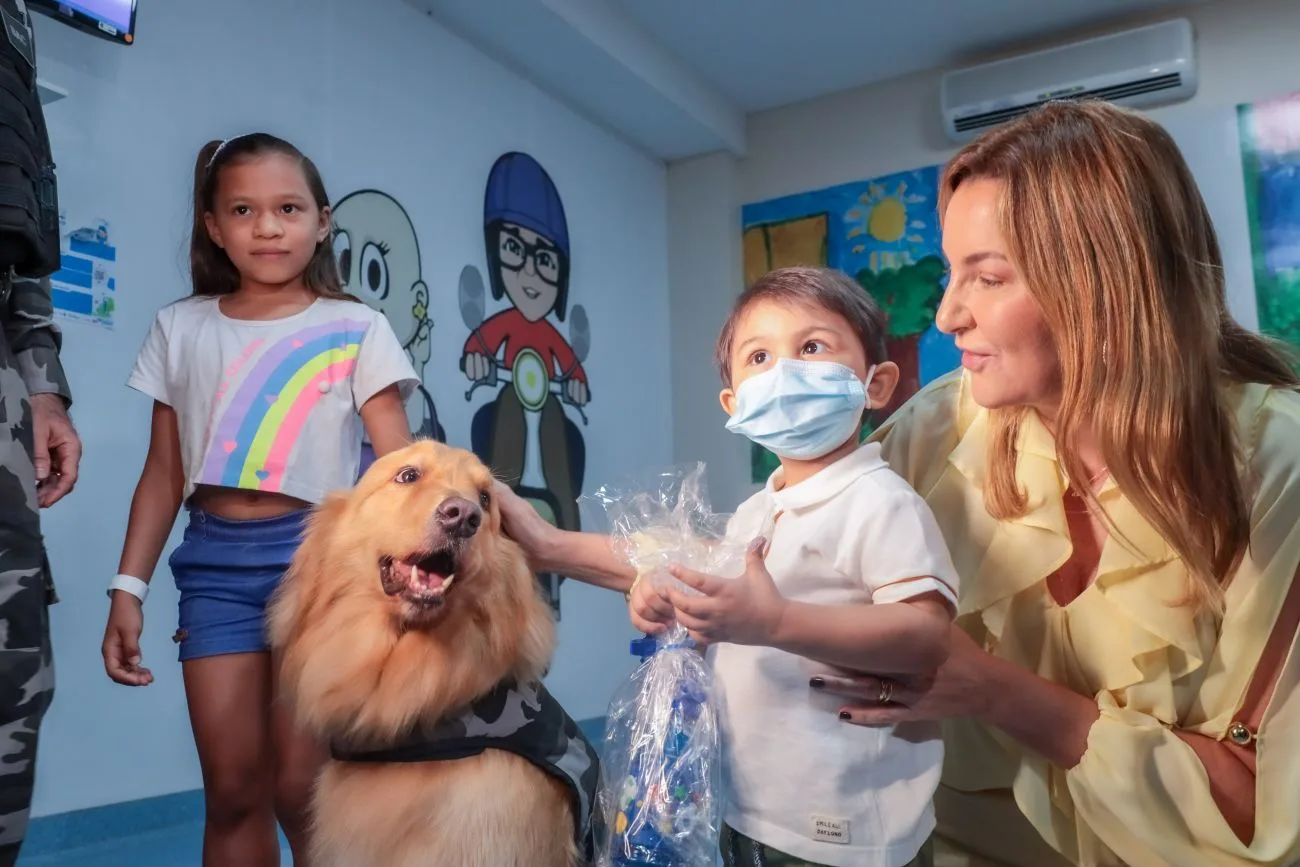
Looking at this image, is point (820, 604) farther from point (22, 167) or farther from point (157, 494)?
point (157, 494)

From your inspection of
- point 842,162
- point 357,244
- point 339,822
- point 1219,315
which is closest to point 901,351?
point 842,162

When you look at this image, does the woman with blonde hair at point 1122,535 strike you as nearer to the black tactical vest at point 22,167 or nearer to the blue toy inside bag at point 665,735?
the blue toy inside bag at point 665,735

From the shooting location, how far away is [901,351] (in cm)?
466

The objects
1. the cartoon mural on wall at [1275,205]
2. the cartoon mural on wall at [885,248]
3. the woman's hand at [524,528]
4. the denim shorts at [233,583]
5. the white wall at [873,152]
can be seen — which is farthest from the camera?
the cartoon mural on wall at [885,248]

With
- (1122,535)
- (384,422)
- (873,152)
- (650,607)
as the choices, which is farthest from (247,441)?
(873,152)

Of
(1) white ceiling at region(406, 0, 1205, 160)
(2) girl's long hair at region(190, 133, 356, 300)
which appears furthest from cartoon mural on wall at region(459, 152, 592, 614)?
(2) girl's long hair at region(190, 133, 356, 300)

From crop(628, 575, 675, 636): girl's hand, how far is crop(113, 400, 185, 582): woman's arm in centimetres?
103

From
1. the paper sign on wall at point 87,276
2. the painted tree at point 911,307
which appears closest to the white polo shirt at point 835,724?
the paper sign on wall at point 87,276

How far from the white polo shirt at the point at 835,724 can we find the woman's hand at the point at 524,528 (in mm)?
326

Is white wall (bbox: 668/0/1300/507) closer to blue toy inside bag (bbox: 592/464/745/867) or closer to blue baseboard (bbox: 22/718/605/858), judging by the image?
blue baseboard (bbox: 22/718/605/858)

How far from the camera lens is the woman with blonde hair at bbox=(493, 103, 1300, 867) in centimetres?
116

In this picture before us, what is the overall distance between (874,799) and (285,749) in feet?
3.19

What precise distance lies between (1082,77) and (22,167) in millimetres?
4299

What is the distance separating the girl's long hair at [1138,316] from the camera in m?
1.18
